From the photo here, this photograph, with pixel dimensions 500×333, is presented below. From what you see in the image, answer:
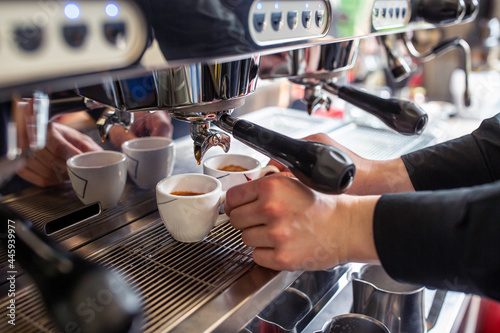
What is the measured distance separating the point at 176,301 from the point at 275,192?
0.16 m

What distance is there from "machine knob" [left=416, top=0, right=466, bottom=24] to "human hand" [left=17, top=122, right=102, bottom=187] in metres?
0.63

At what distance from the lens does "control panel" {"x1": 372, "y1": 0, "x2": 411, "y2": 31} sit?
609 millimetres

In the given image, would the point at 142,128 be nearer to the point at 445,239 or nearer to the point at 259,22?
the point at 259,22

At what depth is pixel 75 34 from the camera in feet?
0.86

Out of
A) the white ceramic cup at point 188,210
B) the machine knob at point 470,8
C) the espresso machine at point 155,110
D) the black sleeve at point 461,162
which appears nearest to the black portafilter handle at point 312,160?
the espresso machine at point 155,110

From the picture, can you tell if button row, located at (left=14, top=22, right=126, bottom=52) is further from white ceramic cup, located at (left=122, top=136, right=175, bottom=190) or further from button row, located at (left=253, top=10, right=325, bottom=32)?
white ceramic cup, located at (left=122, top=136, right=175, bottom=190)

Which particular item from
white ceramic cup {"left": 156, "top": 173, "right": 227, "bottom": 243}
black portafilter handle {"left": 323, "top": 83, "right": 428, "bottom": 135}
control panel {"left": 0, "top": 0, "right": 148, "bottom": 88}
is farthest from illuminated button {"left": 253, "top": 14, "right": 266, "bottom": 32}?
black portafilter handle {"left": 323, "top": 83, "right": 428, "bottom": 135}

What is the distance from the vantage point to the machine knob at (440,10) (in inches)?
28.7

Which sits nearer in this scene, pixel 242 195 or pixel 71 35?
pixel 71 35

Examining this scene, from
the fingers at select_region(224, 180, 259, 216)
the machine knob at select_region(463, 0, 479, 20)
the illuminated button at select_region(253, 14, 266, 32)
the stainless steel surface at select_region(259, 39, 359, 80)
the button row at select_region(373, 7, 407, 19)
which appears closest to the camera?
the illuminated button at select_region(253, 14, 266, 32)

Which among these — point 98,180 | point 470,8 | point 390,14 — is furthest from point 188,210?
point 470,8

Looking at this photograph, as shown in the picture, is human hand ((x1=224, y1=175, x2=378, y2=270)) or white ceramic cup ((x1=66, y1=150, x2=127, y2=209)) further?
white ceramic cup ((x1=66, y1=150, x2=127, y2=209))

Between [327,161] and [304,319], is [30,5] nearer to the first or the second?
[327,161]

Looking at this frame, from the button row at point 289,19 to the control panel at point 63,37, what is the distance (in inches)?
5.0
